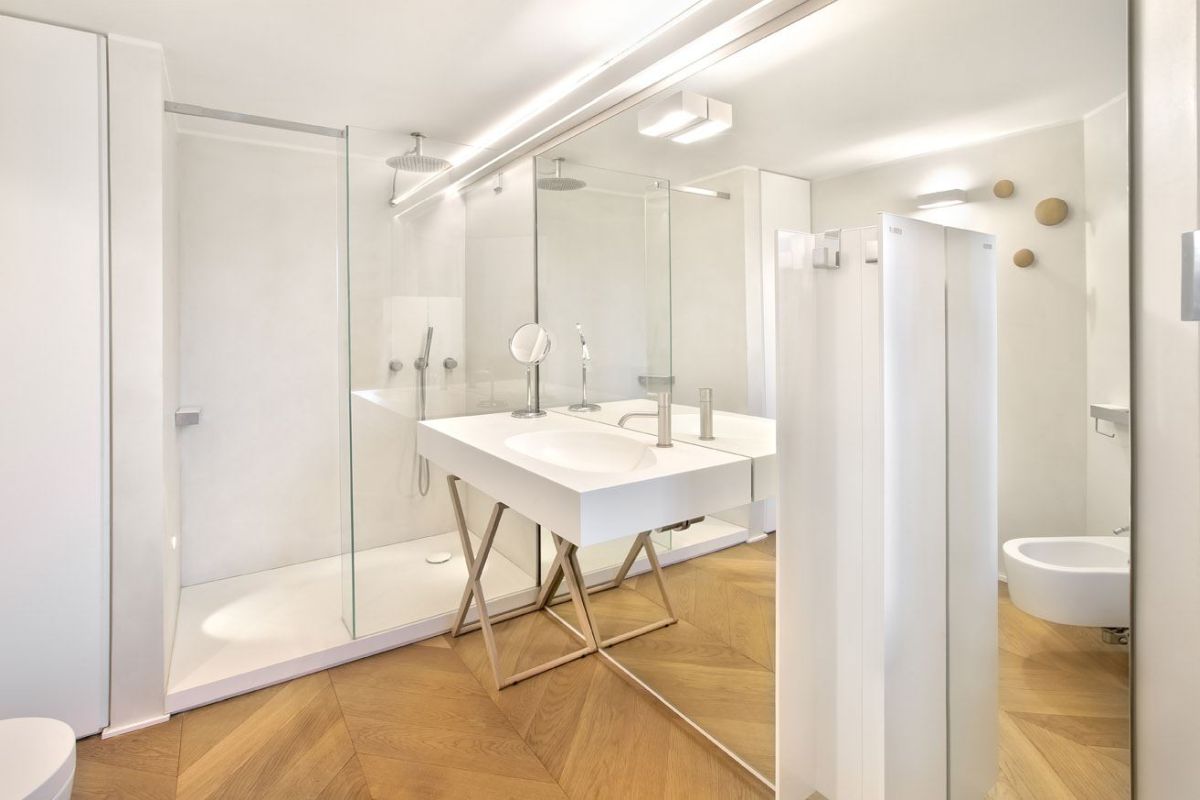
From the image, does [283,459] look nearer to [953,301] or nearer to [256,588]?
[256,588]

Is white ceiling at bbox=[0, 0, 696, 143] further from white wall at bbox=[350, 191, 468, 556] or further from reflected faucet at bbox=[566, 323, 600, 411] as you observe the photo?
reflected faucet at bbox=[566, 323, 600, 411]

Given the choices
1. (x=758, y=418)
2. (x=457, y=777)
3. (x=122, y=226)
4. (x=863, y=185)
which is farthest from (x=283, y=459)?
(x=863, y=185)

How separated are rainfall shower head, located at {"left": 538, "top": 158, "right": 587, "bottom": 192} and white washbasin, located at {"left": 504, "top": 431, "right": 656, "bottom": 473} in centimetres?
105

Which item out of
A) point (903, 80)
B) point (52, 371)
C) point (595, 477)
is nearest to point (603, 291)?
point (595, 477)

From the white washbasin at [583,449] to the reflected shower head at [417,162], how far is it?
1.22m

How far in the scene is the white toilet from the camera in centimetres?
136

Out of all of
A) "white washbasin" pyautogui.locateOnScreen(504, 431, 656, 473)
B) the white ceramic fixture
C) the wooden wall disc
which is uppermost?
the wooden wall disc

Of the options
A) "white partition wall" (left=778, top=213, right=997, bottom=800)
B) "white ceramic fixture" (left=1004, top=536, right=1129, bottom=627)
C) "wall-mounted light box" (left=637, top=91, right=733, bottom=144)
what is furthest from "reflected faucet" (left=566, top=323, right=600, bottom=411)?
"white ceramic fixture" (left=1004, top=536, right=1129, bottom=627)

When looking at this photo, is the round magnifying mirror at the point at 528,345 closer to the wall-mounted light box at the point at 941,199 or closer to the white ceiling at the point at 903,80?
the white ceiling at the point at 903,80

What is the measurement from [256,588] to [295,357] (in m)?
1.20

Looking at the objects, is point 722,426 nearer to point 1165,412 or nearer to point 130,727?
point 1165,412

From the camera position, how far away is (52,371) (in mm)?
1912

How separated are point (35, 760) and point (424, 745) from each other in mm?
970

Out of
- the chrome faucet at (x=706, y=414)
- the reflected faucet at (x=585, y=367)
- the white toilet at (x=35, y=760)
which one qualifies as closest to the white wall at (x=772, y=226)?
the chrome faucet at (x=706, y=414)
